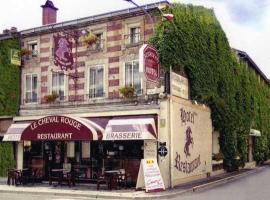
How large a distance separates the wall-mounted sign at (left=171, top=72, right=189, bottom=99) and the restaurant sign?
4677mm

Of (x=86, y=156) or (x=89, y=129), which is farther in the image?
(x=86, y=156)

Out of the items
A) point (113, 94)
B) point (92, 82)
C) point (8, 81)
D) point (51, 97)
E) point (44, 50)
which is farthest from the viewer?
point (8, 81)

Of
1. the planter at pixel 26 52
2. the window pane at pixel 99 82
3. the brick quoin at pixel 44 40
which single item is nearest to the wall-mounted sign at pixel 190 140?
the window pane at pixel 99 82

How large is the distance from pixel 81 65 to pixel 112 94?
275 centimetres

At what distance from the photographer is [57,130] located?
23.0m

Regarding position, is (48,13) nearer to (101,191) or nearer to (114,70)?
(114,70)

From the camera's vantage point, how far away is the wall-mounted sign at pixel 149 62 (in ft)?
67.6

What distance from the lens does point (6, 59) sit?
28.1m

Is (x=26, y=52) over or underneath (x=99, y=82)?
over

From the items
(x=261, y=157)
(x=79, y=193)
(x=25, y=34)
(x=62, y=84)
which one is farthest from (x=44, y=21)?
(x=261, y=157)

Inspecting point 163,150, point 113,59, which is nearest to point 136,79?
point 113,59

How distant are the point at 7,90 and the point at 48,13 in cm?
527

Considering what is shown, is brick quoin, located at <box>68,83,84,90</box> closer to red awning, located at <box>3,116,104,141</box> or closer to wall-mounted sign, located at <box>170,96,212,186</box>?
red awning, located at <box>3,116,104,141</box>

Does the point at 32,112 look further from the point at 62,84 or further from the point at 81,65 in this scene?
the point at 81,65
